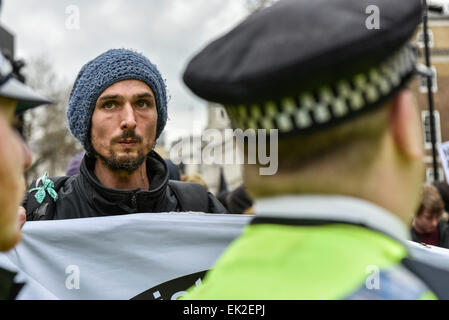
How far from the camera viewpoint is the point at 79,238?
2.77m

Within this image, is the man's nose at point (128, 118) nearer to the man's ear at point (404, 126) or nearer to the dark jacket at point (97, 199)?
the dark jacket at point (97, 199)

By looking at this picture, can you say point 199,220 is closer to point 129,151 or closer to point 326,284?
point 129,151

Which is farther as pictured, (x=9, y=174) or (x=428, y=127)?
(x=428, y=127)

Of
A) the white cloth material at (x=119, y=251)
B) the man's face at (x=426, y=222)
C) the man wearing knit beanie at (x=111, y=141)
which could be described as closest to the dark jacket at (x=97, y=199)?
the man wearing knit beanie at (x=111, y=141)

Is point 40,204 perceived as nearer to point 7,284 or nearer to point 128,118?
point 128,118

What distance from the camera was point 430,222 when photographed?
17.0 ft

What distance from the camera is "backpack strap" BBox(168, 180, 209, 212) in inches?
121

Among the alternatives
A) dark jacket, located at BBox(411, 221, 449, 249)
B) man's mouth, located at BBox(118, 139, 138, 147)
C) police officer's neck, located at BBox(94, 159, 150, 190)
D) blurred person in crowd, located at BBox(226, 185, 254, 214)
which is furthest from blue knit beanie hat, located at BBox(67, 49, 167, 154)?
dark jacket, located at BBox(411, 221, 449, 249)

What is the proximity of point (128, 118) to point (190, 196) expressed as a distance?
0.60 metres

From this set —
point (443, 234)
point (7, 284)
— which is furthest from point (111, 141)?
point (443, 234)

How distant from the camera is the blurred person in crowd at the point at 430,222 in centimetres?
518

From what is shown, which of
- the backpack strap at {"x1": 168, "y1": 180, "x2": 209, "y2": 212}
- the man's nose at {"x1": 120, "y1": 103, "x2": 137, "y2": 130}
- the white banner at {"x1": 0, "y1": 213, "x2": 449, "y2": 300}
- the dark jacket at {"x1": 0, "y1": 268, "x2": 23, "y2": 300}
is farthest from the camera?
the backpack strap at {"x1": 168, "y1": 180, "x2": 209, "y2": 212}

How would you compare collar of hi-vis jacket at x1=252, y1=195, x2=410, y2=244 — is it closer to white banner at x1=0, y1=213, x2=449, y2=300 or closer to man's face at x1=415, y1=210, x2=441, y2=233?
white banner at x1=0, y1=213, x2=449, y2=300

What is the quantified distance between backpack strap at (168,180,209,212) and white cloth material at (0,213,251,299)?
22 centimetres
